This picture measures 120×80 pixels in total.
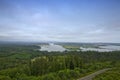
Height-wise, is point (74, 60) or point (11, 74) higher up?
point (74, 60)

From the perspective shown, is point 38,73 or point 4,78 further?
point 38,73

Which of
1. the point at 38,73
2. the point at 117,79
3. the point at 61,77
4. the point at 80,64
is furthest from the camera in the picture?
the point at 80,64

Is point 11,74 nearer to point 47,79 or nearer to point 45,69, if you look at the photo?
point 45,69

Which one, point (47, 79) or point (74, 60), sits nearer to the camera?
point (47, 79)

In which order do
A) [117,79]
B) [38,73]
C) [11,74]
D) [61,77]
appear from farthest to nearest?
[38,73] → [11,74] → [61,77] → [117,79]

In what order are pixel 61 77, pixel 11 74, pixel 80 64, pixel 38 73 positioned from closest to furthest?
pixel 61 77 → pixel 11 74 → pixel 38 73 → pixel 80 64

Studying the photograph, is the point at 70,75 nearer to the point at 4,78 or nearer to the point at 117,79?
the point at 117,79

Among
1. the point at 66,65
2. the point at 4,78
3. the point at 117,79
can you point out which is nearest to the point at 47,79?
the point at 4,78

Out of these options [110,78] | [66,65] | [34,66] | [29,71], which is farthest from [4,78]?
[110,78]

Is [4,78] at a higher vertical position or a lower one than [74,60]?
lower
